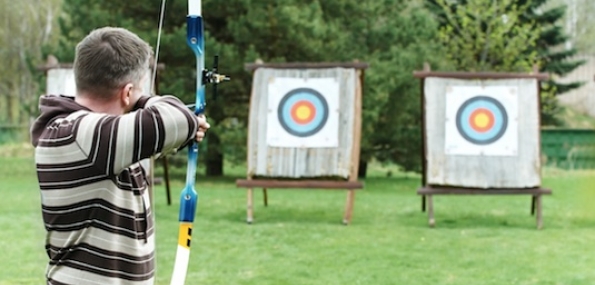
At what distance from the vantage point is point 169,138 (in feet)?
4.95

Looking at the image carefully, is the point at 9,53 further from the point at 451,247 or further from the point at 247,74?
the point at 451,247

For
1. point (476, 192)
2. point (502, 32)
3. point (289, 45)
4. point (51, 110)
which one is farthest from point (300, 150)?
point (502, 32)

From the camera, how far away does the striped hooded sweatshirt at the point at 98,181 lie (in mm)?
1498

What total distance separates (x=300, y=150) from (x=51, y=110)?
469 centimetres

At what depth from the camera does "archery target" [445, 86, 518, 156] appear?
623cm

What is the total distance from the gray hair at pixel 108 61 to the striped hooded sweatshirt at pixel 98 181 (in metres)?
0.05

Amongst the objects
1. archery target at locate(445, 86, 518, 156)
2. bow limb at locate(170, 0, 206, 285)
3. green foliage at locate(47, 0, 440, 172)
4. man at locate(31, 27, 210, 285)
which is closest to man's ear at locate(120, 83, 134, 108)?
man at locate(31, 27, 210, 285)

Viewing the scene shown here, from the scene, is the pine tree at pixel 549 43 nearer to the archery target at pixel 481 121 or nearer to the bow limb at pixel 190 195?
the archery target at pixel 481 121

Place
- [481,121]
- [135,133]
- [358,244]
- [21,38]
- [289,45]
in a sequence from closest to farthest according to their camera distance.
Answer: [135,133] → [358,244] → [481,121] → [289,45] → [21,38]

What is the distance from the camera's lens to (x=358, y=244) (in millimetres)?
5180

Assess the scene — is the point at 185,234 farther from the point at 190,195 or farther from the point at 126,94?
the point at 126,94

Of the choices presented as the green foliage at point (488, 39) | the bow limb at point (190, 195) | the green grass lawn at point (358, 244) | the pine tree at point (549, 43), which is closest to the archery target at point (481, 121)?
Answer: the green grass lawn at point (358, 244)

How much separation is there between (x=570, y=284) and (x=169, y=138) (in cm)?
287

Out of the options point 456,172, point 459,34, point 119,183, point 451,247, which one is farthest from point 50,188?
point 459,34
